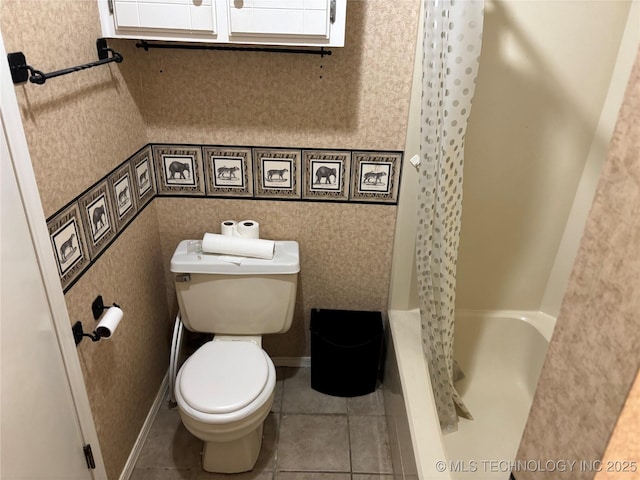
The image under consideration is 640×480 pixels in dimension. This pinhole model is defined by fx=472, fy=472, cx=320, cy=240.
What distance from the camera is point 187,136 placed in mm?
1930

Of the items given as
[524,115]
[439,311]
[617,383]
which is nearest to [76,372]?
[439,311]

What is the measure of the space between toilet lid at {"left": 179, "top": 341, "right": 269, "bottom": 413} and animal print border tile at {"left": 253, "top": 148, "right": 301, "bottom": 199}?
0.65 metres

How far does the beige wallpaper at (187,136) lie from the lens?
54.1 inches

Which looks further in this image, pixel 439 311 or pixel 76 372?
pixel 439 311

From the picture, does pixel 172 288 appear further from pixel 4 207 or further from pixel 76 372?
pixel 4 207

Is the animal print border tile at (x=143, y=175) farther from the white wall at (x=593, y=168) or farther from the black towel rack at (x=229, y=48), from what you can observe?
the white wall at (x=593, y=168)

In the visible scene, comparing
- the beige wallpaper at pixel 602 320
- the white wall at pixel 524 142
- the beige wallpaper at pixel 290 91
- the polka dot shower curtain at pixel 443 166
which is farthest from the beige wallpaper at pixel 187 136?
the beige wallpaper at pixel 602 320

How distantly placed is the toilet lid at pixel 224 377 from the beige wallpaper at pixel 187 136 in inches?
10.7

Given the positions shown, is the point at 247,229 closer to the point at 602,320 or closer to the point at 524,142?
the point at 524,142

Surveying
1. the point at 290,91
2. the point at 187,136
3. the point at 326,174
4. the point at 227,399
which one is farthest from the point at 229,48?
the point at 227,399

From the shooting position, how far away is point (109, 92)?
1584 mm

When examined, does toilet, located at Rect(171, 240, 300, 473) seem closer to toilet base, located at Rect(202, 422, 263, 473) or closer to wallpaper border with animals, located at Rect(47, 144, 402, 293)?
toilet base, located at Rect(202, 422, 263, 473)

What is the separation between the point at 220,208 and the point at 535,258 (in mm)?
1412

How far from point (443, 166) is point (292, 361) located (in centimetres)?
133
